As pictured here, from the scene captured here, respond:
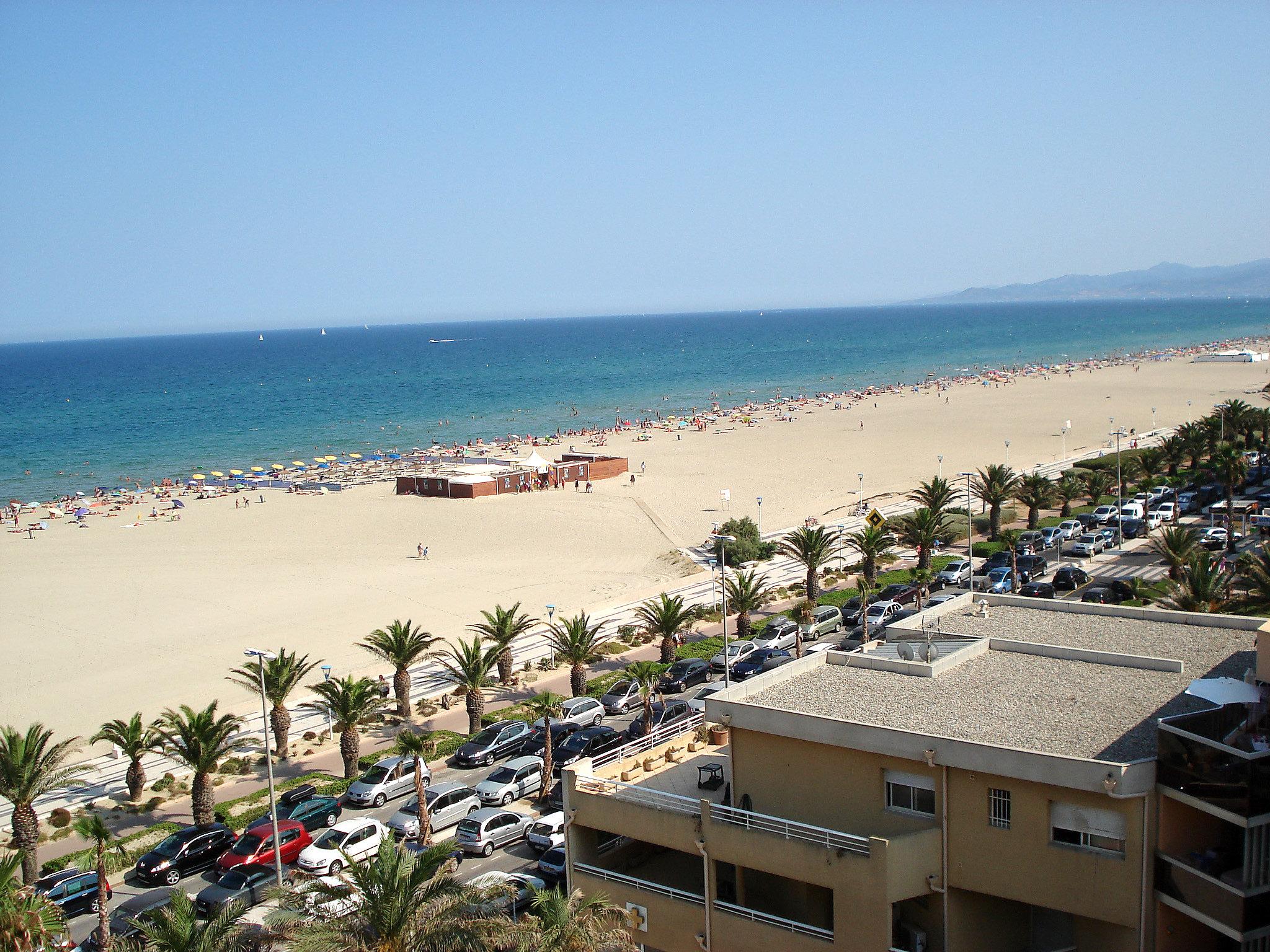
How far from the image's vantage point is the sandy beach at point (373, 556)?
32594 millimetres

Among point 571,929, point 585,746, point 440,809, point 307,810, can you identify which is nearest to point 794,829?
point 571,929

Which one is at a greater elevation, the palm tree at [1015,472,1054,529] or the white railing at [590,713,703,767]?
the white railing at [590,713,703,767]

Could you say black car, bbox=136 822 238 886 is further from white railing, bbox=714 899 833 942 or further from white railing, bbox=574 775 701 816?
white railing, bbox=714 899 833 942

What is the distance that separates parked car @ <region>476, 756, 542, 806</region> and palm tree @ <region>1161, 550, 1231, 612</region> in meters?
13.8

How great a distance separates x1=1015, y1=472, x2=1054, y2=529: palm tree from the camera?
4259 cm

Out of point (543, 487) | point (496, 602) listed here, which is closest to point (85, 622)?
point (496, 602)

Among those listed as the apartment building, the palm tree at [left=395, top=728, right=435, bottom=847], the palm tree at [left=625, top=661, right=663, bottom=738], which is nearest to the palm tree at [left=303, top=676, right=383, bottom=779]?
the palm tree at [left=395, top=728, right=435, bottom=847]

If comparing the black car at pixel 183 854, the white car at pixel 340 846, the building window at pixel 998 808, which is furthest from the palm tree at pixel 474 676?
the building window at pixel 998 808

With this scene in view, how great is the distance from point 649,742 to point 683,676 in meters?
12.3

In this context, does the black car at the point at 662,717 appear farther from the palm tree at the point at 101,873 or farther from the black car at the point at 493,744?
the palm tree at the point at 101,873

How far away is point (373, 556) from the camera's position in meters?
45.6

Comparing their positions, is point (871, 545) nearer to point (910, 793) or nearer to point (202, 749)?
point (202, 749)

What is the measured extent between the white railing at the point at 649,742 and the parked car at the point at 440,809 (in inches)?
224

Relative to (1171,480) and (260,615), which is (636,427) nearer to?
(1171,480)
